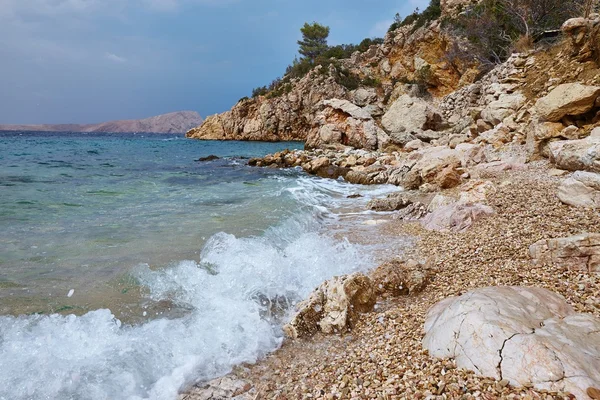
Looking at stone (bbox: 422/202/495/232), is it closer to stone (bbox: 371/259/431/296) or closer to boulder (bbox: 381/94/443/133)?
stone (bbox: 371/259/431/296)

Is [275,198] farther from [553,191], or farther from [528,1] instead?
[528,1]

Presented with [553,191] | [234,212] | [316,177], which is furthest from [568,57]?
[234,212]

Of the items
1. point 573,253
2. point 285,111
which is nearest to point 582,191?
point 573,253

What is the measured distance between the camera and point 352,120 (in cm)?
2936

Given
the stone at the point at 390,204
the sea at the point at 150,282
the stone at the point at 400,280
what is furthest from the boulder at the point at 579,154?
the stone at the point at 400,280

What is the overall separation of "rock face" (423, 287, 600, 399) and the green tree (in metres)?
71.3

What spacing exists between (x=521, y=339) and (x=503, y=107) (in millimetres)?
16491

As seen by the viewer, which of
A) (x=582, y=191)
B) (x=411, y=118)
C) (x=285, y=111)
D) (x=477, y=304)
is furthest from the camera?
(x=285, y=111)

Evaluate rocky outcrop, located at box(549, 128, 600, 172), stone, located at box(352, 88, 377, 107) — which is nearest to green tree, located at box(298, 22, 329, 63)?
stone, located at box(352, 88, 377, 107)

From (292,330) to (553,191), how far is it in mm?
6894

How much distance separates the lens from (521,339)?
9.20 ft

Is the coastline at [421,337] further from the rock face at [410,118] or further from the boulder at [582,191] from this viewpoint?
the rock face at [410,118]

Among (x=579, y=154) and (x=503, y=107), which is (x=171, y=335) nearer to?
(x=579, y=154)

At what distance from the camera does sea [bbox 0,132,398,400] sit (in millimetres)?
3719
